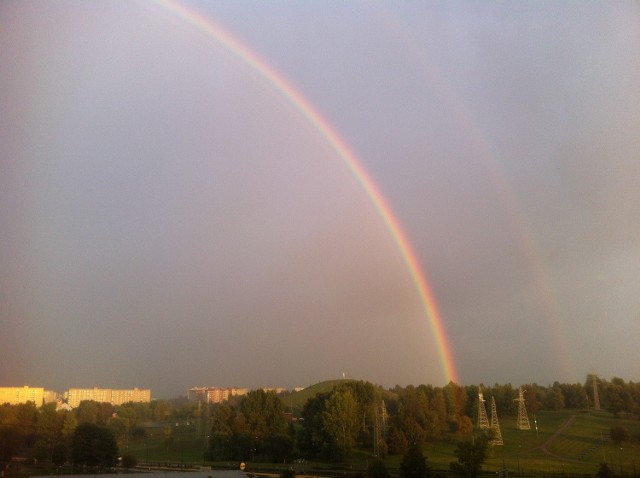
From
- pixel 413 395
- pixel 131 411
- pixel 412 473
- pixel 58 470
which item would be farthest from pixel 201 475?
pixel 131 411

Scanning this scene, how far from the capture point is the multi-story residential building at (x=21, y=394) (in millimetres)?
104713

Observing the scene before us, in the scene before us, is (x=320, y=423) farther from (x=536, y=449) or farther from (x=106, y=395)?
(x=106, y=395)

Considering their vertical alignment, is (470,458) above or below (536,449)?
above

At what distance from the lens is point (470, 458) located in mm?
34906

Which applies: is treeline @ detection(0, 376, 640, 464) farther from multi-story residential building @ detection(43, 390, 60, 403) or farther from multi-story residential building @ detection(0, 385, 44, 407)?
multi-story residential building @ detection(43, 390, 60, 403)

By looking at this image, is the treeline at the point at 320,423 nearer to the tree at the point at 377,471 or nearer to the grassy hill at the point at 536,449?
the grassy hill at the point at 536,449

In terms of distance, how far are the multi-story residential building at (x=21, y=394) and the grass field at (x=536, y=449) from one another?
165ft

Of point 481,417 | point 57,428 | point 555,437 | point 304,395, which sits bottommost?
point 555,437

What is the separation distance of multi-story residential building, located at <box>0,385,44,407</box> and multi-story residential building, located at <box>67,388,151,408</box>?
19443 millimetres

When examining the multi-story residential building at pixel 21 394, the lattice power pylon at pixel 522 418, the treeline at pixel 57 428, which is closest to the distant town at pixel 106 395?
the multi-story residential building at pixel 21 394

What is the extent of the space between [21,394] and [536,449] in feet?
321

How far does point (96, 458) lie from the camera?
42062 millimetres

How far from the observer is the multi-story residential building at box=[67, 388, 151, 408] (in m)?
141

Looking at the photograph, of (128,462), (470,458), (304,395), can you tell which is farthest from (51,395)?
(470,458)
